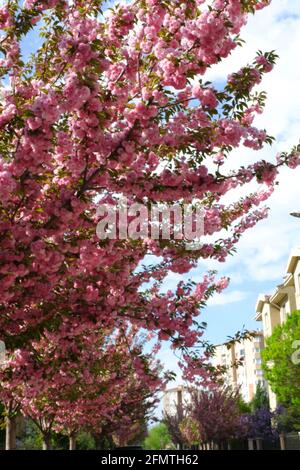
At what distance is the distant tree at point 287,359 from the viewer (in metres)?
29.0

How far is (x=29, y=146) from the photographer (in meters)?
6.51

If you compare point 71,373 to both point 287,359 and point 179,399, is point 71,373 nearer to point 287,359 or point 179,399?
point 287,359

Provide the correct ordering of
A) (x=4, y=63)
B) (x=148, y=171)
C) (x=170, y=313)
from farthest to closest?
(x=170, y=313) < (x=4, y=63) < (x=148, y=171)

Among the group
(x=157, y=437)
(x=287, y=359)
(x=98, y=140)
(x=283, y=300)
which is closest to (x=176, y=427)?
(x=283, y=300)

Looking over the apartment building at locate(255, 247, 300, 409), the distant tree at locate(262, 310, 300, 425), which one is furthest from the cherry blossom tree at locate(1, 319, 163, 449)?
the apartment building at locate(255, 247, 300, 409)

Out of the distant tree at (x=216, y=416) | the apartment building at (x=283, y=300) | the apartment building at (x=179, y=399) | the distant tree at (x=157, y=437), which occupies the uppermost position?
the apartment building at (x=283, y=300)

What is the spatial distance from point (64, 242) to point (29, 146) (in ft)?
5.76

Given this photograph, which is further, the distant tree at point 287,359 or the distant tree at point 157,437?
the distant tree at point 157,437

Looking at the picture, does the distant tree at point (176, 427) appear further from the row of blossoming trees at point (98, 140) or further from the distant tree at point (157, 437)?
the distant tree at point (157, 437)

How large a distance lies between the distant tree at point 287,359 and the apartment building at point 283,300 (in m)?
2.75

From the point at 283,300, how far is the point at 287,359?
18061mm

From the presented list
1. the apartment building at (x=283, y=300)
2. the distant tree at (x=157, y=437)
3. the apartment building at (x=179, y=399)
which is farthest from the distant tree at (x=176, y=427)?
the distant tree at (x=157, y=437)

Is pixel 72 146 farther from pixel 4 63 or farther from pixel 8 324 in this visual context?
pixel 8 324
